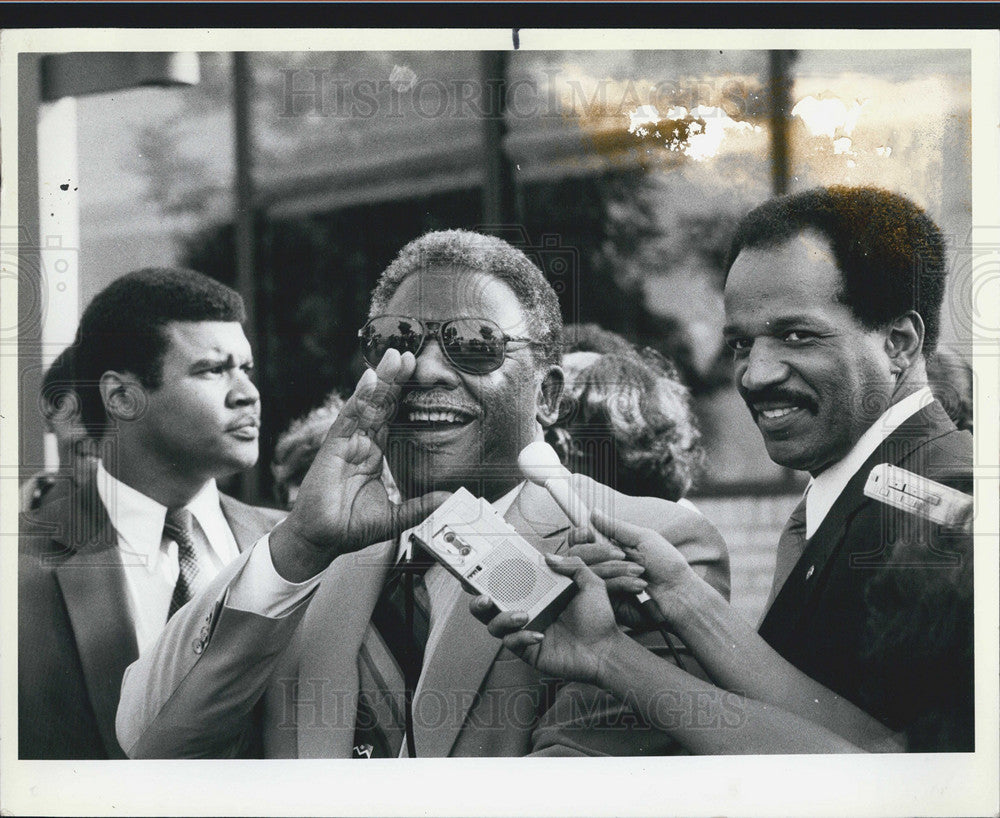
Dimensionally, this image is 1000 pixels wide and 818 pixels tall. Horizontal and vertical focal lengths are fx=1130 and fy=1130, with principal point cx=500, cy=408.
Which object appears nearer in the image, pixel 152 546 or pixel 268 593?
pixel 268 593

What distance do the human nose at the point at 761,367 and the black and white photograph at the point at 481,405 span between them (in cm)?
1

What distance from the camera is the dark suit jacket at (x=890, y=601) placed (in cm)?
365

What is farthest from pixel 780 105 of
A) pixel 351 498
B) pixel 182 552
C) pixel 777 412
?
pixel 182 552

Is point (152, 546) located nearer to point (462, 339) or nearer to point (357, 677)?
point (357, 677)

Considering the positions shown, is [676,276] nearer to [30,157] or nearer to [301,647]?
[301,647]

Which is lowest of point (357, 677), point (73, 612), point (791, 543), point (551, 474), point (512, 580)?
point (357, 677)

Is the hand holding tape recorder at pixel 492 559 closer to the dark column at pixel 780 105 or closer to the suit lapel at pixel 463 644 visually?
the suit lapel at pixel 463 644

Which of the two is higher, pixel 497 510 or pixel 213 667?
pixel 497 510

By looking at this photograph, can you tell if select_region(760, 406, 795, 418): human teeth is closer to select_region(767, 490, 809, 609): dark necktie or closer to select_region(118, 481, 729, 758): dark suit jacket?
Answer: select_region(767, 490, 809, 609): dark necktie

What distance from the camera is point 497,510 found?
12.2 feet

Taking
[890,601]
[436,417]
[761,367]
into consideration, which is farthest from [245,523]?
[890,601]

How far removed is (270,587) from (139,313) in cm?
101

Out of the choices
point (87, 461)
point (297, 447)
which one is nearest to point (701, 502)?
point (297, 447)

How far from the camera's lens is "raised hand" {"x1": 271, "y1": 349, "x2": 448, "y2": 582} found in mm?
3703
